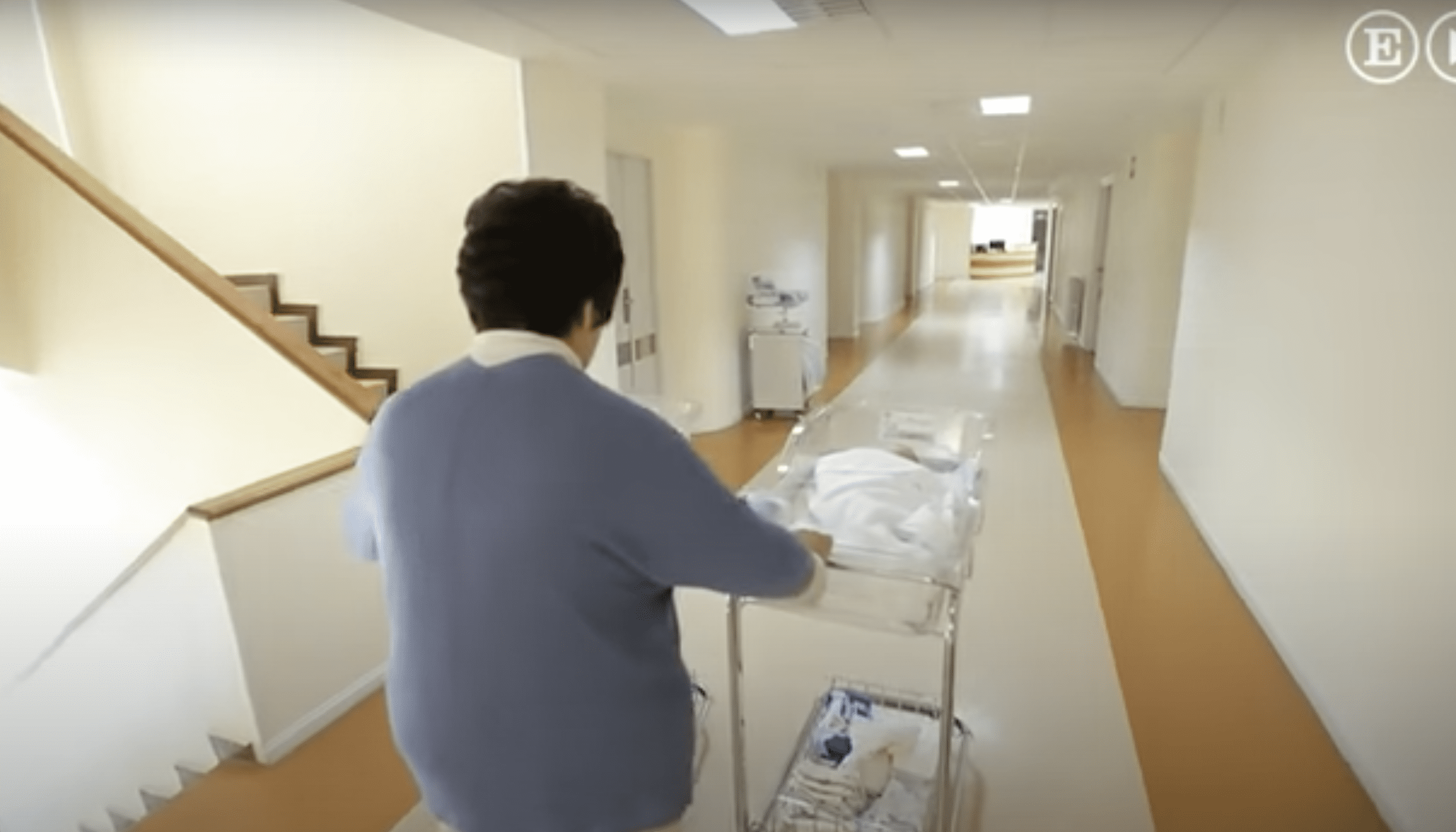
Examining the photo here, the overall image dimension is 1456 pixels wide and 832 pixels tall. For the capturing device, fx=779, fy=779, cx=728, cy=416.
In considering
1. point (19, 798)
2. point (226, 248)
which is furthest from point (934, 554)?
point (226, 248)

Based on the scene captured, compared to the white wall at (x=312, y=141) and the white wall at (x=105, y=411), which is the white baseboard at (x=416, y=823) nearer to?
the white wall at (x=105, y=411)

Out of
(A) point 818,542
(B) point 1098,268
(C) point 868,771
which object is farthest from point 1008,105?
(B) point 1098,268

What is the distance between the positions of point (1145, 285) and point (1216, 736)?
15.3ft

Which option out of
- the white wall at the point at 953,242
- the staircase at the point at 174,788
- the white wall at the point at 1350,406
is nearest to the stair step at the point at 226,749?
the staircase at the point at 174,788

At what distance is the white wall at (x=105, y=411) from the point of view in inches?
132

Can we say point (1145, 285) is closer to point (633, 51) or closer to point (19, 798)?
point (633, 51)

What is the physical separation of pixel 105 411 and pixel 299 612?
2.12 meters

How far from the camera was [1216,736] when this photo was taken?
7.86 feet

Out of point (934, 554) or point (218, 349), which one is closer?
point (934, 554)

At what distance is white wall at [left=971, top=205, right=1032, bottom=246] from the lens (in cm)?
2492

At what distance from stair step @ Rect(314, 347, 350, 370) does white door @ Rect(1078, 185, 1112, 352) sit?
7.28 meters

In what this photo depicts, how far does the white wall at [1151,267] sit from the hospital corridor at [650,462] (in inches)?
3.7

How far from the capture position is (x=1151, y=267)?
6098 millimetres

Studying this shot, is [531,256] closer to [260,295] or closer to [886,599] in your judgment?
[886,599]
